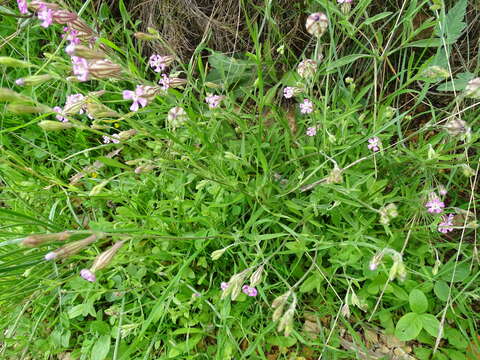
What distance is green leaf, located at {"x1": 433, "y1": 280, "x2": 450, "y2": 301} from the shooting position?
1.44 meters

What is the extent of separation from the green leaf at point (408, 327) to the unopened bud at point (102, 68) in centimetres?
122

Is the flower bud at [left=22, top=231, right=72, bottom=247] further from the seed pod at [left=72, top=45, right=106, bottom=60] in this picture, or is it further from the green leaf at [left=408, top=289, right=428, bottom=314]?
the green leaf at [left=408, top=289, right=428, bottom=314]

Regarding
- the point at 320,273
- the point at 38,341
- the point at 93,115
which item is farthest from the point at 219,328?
the point at 93,115

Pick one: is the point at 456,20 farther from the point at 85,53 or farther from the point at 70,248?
the point at 70,248

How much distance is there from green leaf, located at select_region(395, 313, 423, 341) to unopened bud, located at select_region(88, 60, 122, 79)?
122 centimetres

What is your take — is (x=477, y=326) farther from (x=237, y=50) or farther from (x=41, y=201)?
(x=41, y=201)

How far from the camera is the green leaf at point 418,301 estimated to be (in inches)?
55.0

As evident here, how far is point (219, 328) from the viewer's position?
160cm

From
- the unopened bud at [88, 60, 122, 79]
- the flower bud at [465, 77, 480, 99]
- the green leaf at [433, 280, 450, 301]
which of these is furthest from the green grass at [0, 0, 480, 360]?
the unopened bud at [88, 60, 122, 79]

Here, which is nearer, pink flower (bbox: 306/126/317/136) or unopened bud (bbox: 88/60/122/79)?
unopened bud (bbox: 88/60/122/79)

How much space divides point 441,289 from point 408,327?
0.61ft

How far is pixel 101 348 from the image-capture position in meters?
1.60

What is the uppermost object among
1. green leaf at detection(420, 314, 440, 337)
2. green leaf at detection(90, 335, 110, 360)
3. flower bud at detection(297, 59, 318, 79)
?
flower bud at detection(297, 59, 318, 79)

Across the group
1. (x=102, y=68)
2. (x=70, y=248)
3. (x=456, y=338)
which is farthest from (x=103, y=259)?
(x=456, y=338)
